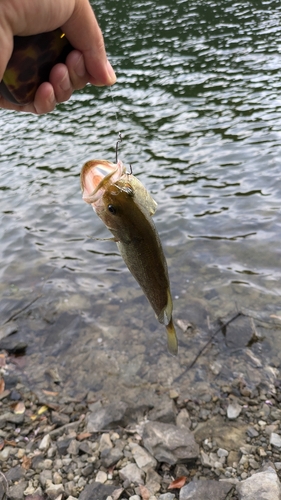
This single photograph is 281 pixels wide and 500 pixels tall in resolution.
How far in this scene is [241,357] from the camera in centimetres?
568

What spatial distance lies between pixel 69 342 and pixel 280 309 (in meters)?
2.96

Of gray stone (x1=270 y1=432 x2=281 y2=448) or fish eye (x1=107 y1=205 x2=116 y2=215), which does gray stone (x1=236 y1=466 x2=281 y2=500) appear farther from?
fish eye (x1=107 y1=205 x2=116 y2=215)

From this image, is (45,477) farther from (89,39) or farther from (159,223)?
(159,223)

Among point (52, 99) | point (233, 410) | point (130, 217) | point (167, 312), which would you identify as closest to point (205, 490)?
point (233, 410)

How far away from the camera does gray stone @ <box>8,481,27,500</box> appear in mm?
4215

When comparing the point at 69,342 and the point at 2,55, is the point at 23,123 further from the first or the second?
the point at 2,55

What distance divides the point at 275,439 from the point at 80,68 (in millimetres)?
3849

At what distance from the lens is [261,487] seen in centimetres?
386

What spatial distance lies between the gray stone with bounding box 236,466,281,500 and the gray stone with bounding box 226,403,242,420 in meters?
0.85

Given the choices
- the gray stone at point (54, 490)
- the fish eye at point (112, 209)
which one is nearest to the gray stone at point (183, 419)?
the gray stone at point (54, 490)

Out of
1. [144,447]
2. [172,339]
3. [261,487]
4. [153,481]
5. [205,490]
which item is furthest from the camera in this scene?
[144,447]

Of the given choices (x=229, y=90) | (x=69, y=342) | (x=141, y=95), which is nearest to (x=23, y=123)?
(x=141, y=95)

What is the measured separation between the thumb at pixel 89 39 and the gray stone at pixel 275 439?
3669 mm

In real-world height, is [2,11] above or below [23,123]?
above
